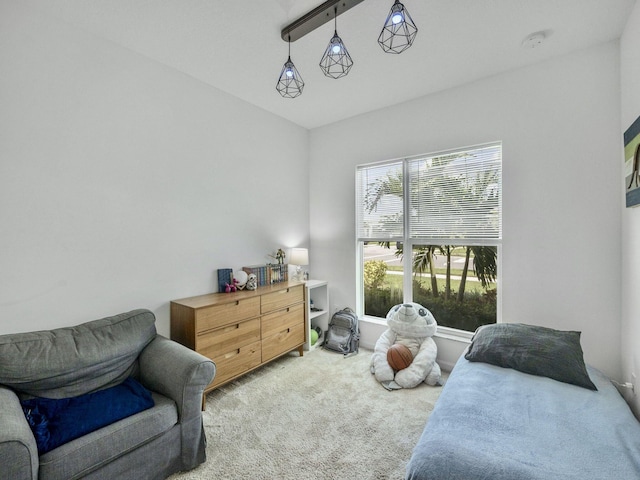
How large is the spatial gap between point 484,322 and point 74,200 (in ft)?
11.6

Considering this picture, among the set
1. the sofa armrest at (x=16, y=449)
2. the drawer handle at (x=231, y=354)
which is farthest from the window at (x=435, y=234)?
the sofa armrest at (x=16, y=449)

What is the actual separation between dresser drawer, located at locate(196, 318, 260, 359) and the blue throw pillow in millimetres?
585

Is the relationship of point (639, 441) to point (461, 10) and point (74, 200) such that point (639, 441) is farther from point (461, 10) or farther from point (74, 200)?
point (74, 200)

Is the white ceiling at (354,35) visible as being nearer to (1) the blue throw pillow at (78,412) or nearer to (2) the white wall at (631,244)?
(2) the white wall at (631,244)

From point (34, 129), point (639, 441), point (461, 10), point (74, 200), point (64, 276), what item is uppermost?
point (461, 10)

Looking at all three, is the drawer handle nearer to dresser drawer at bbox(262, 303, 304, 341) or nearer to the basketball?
dresser drawer at bbox(262, 303, 304, 341)

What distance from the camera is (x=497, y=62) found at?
2.39 meters

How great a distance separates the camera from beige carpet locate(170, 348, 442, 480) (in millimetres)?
1684

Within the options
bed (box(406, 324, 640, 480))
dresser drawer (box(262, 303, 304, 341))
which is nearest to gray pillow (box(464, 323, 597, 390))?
bed (box(406, 324, 640, 480))

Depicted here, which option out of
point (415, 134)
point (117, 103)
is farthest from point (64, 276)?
point (415, 134)

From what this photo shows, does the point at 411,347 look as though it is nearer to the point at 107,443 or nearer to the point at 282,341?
the point at 282,341

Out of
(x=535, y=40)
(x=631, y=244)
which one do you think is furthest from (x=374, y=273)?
(x=535, y=40)

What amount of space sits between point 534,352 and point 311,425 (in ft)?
5.30

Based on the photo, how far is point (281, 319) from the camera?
2.96m
